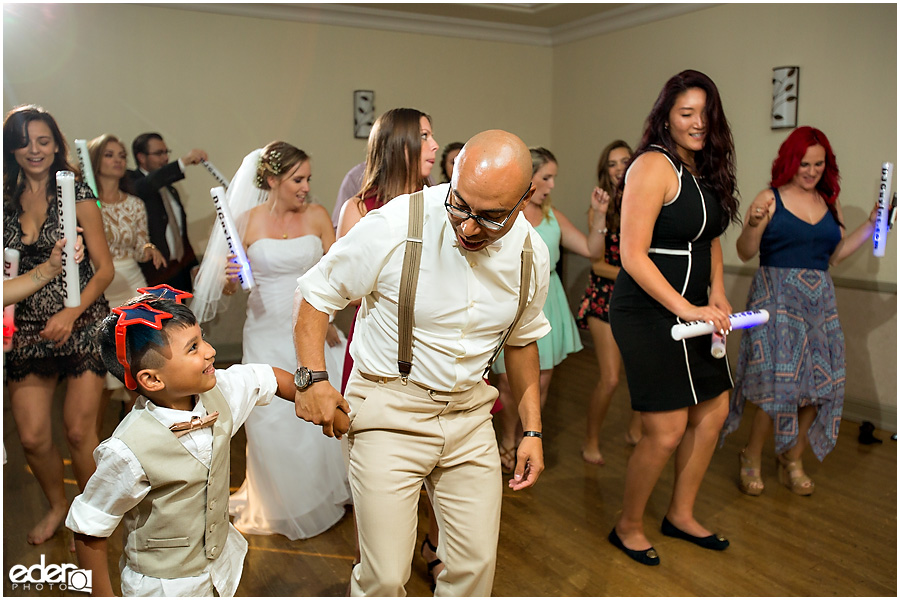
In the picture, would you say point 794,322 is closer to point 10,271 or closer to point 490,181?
point 490,181

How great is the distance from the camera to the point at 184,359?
152 cm

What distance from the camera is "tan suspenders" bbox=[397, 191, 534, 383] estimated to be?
5.39 feet

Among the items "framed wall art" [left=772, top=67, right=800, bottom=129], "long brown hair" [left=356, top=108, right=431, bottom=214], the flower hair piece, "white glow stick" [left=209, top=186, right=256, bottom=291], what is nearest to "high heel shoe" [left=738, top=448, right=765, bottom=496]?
"long brown hair" [left=356, top=108, right=431, bottom=214]

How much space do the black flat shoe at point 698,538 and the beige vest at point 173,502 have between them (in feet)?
6.20

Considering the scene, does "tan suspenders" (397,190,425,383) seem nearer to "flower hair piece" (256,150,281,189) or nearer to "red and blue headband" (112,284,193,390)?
"red and blue headband" (112,284,193,390)

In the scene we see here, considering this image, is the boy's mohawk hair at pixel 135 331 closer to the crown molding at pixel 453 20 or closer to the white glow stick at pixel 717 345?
the white glow stick at pixel 717 345

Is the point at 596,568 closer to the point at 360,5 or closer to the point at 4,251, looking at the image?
the point at 4,251

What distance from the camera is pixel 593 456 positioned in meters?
3.78

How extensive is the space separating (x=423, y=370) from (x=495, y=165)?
1.72 feet

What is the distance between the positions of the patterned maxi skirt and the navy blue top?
4 cm

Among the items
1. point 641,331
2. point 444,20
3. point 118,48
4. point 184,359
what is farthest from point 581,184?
point 184,359

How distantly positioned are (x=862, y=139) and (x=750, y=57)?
1.06 metres

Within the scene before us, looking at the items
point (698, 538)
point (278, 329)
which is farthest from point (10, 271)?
point (698, 538)

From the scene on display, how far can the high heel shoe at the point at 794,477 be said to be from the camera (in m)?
3.36
